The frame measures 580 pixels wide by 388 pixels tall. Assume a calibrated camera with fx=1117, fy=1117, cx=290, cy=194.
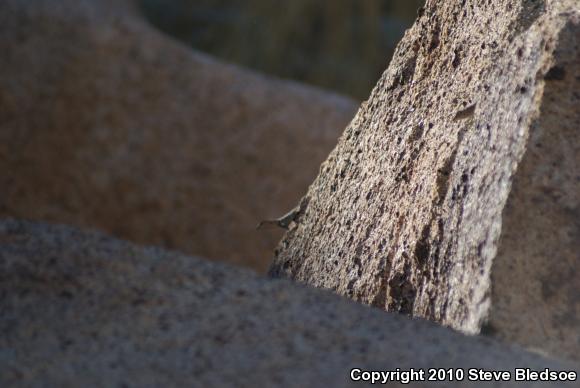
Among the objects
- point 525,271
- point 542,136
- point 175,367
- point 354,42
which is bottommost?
point 175,367

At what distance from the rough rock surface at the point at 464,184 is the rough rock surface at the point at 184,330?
8 cm

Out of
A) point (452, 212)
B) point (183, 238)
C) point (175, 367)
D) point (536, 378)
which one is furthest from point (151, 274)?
point (183, 238)

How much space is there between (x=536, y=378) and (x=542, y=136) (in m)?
0.25

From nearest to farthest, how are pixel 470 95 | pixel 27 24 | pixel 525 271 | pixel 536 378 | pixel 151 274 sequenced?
pixel 536 378, pixel 525 271, pixel 151 274, pixel 470 95, pixel 27 24

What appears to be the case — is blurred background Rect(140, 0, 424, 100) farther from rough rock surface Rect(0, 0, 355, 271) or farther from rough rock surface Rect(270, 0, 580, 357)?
Answer: rough rock surface Rect(270, 0, 580, 357)

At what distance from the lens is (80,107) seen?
13.8ft

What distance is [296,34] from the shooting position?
514 centimetres

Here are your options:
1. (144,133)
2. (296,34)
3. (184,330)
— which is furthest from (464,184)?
(296,34)

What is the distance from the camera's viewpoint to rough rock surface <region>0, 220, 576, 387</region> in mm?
974

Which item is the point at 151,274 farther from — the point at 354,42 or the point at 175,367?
the point at 354,42

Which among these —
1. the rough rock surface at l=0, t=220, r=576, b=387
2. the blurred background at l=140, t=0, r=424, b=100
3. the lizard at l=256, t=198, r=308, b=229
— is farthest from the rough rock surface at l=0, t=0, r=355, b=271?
the rough rock surface at l=0, t=220, r=576, b=387

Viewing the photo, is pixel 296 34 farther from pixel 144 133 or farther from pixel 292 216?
pixel 292 216

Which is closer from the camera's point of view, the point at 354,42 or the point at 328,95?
the point at 328,95

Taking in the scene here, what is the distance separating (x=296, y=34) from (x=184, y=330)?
4.17 metres
